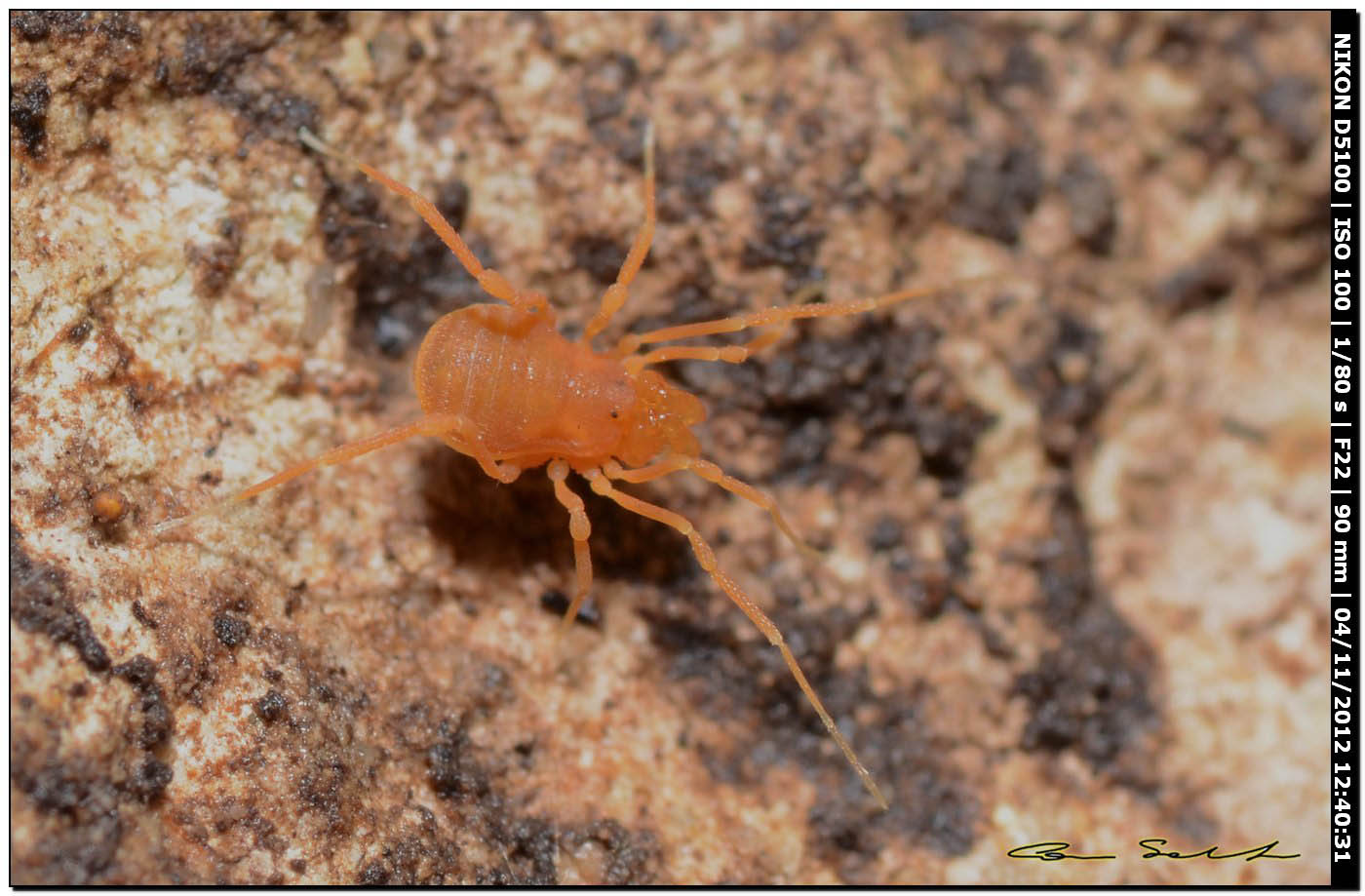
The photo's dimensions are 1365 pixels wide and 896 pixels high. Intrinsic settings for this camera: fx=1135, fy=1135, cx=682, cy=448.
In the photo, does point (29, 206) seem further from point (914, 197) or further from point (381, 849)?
point (914, 197)

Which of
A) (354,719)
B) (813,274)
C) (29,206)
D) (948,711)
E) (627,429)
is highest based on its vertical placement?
(29,206)

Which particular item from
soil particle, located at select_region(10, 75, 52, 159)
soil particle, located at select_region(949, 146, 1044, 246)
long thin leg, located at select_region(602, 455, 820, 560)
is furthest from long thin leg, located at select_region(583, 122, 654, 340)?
soil particle, located at select_region(10, 75, 52, 159)

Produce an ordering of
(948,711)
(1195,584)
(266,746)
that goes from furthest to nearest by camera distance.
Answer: (1195,584) < (948,711) < (266,746)

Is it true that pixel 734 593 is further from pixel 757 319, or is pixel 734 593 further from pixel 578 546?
pixel 757 319

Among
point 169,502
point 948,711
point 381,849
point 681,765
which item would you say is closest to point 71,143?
point 169,502

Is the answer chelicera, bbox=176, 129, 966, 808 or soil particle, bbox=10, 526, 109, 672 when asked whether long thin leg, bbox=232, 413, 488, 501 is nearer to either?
chelicera, bbox=176, 129, 966, 808
